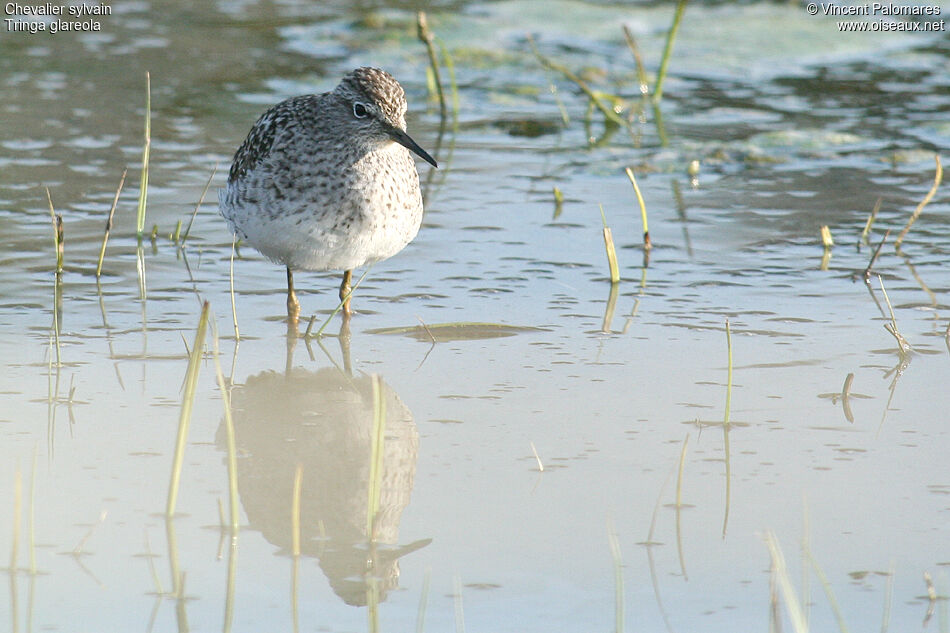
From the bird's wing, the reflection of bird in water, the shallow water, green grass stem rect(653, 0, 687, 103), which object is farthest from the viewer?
green grass stem rect(653, 0, 687, 103)

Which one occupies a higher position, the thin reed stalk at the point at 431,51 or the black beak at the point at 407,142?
the black beak at the point at 407,142

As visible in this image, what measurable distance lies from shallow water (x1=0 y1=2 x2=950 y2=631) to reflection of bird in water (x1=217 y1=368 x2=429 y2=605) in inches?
0.5

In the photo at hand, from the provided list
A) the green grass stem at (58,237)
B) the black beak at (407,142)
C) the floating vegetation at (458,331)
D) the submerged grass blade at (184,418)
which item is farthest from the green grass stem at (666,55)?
the submerged grass blade at (184,418)

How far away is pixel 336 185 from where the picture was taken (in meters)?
5.66

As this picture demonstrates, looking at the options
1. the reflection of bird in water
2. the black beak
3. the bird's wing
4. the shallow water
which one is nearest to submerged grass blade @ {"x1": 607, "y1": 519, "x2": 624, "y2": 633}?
the shallow water

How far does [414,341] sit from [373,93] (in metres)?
1.08

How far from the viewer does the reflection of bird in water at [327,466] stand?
11.9 feet

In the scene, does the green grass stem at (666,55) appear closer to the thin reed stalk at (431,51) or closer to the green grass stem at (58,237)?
the thin reed stalk at (431,51)

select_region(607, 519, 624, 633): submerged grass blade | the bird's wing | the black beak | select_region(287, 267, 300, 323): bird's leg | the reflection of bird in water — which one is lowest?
select_region(287, 267, 300, 323): bird's leg

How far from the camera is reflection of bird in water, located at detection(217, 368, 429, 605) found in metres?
3.63

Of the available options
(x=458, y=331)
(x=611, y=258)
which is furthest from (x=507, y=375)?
(x=611, y=258)

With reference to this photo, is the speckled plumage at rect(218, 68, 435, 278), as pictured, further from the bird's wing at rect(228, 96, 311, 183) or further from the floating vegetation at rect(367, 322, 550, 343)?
the floating vegetation at rect(367, 322, 550, 343)

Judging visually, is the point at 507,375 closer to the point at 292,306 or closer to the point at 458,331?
the point at 458,331

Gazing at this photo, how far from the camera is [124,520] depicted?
3.76 meters
